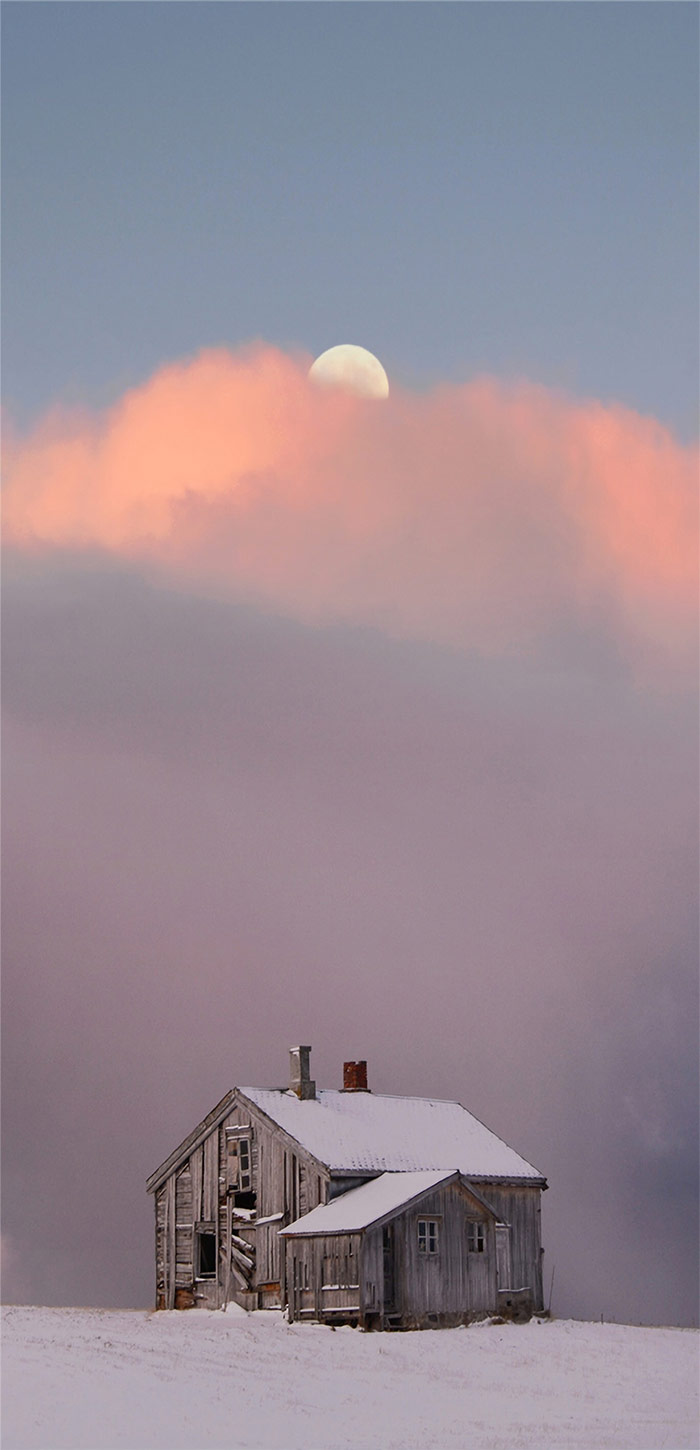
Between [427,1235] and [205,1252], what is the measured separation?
885 cm

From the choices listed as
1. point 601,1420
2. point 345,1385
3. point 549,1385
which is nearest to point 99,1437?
point 345,1385

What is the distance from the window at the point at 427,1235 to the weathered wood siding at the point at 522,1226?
3.78 metres

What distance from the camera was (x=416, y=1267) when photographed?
161ft

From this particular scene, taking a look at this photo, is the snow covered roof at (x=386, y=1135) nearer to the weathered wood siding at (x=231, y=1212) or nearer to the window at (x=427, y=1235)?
the weathered wood siding at (x=231, y=1212)

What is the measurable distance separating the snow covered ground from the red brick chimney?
1343 cm

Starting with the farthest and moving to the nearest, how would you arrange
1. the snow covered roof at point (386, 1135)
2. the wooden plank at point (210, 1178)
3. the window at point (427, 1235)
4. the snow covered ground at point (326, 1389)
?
1. the wooden plank at point (210, 1178)
2. the snow covered roof at point (386, 1135)
3. the window at point (427, 1235)
4. the snow covered ground at point (326, 1389)

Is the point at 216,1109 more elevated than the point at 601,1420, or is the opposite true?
the point at 216,1109

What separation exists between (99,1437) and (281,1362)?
33.9ft

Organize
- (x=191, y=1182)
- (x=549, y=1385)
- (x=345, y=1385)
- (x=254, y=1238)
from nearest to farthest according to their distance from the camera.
Result: (x=345, y=1385) < (x=549, y=1385) < (x=254, y=1238) < (x=191, y=1182)

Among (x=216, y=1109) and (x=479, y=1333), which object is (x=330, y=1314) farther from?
(x=216, y=1109)

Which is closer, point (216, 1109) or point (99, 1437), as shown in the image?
point (99, 1437)

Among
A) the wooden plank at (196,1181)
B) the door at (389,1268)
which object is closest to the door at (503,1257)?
the door at (389,1268)

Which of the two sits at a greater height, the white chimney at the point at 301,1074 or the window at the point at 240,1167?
the white chimney at the point at 301,1074

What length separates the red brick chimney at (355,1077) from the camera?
59.4 metres
